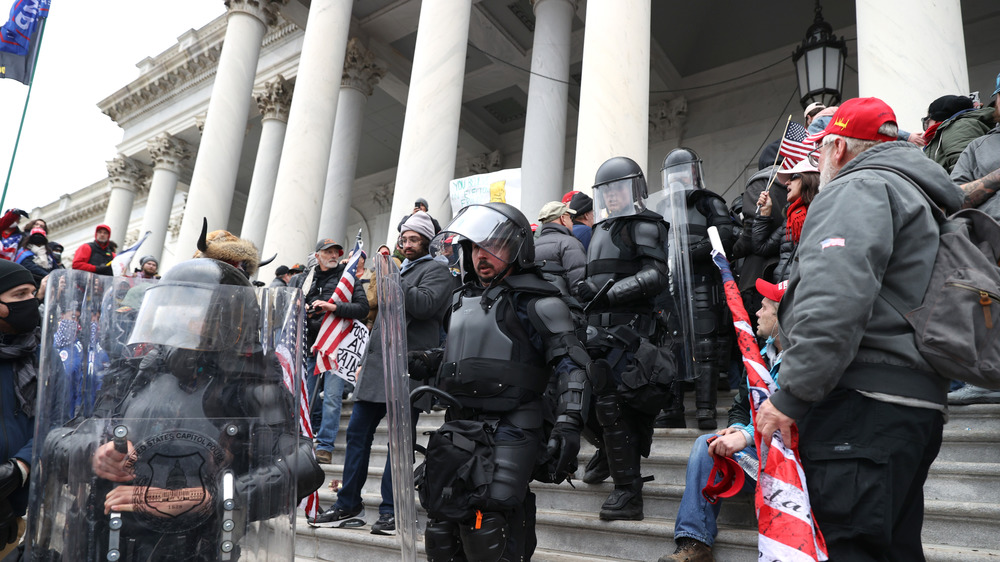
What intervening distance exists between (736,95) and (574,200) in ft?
32.0

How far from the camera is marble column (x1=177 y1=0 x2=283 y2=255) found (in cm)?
1255

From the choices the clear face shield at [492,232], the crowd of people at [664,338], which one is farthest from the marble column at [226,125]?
the clear face shield at [492,232]

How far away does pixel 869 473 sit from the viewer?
1.91m

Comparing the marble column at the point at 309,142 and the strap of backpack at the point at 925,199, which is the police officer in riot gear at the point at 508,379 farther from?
the marble column at the point at 309,142

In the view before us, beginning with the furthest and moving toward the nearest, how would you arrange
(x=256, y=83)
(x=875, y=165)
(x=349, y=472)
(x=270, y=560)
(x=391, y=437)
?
(x=256, y=83), (x=349, y=472), (x=391, y=437), (x=875, y=165), (x=270, y=560)

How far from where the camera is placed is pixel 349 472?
4.70 m

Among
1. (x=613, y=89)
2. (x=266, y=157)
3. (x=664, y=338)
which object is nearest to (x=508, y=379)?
(x=664, y=338)

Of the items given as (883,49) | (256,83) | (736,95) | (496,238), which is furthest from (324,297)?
(256,83)

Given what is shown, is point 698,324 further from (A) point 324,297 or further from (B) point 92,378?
(B) point 92,378

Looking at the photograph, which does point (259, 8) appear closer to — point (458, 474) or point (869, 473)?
point (458, 474)

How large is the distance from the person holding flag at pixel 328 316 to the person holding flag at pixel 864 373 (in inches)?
145

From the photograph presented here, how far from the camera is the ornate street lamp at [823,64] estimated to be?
5.77 meters

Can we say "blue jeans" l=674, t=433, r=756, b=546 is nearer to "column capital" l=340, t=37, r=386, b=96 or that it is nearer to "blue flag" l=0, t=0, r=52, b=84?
"blue flag" l=0, t=0, r=52, b=84

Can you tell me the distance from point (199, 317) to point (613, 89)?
19.1 feet
